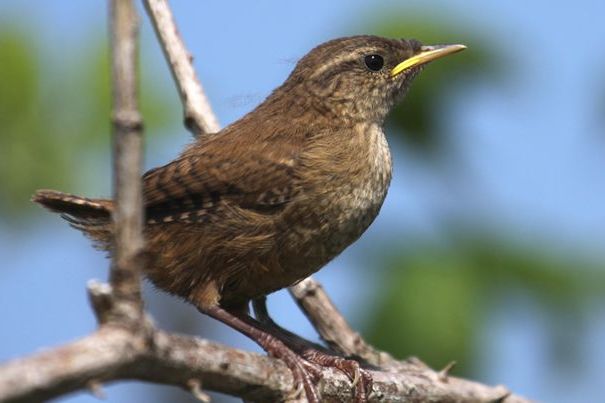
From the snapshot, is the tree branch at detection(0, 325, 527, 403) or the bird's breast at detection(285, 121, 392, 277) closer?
the tree branch at detection(0, 325, 527, 403)

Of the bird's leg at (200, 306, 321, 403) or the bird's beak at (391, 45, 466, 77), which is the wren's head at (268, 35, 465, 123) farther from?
the bird's leg at (200, 306, 321, 403)

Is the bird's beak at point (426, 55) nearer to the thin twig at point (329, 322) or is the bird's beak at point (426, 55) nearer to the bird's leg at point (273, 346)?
the thin twig at point (329, 322)

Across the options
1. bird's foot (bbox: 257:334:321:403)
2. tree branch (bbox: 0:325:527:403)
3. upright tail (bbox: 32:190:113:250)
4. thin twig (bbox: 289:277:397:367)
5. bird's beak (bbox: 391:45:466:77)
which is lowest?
tree branch (bbox: 0:325:527:403)

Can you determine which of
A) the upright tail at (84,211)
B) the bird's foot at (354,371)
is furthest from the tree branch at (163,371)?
the upright tail at (84,211)

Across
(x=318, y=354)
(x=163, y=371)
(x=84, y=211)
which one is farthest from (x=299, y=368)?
(x=84, y=211)

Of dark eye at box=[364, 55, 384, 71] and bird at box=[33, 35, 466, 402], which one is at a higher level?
dark eye at box=[364, 55, 384, 71]

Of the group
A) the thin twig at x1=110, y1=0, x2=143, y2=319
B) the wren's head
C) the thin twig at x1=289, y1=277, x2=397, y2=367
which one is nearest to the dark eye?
the wren's head
